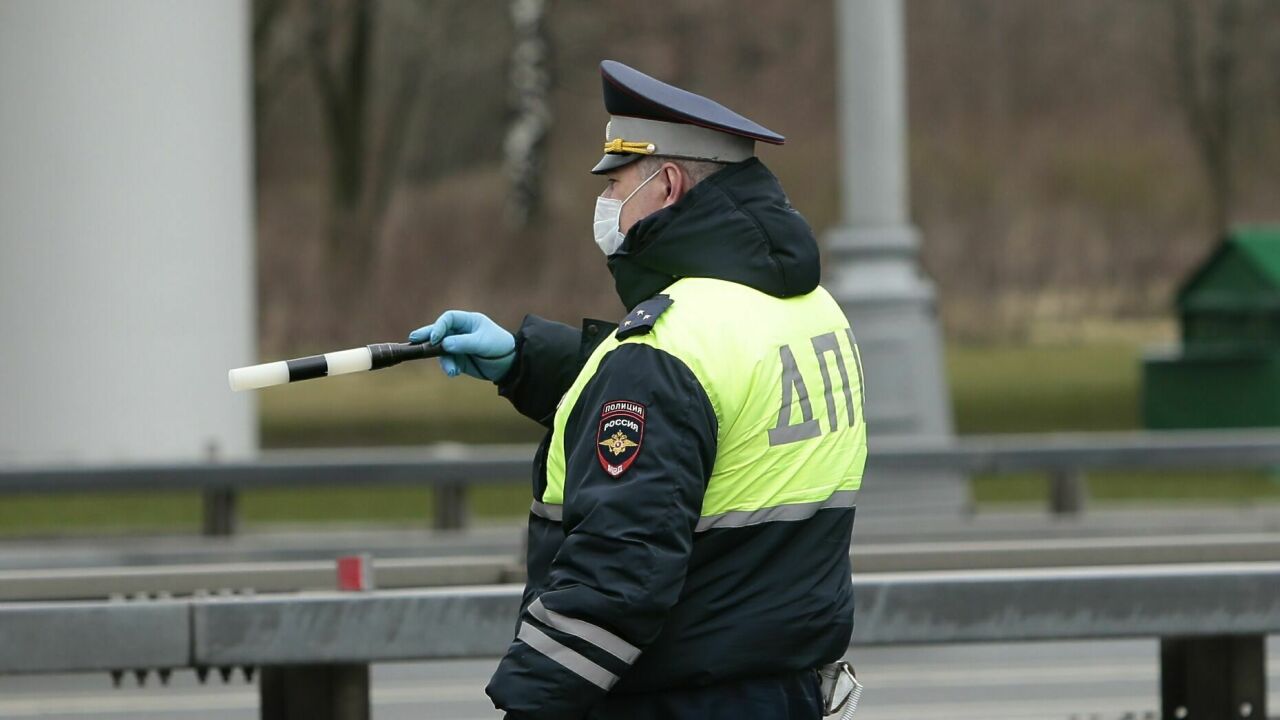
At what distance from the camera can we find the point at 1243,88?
2986 centimetres

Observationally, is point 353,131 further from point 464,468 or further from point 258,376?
point 258,376

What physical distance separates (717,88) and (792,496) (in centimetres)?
2750

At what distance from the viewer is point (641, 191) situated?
124 inches

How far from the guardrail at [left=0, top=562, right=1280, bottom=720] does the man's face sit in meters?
1.33

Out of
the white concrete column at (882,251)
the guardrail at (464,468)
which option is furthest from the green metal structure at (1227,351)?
the white concrete column at (882,251)

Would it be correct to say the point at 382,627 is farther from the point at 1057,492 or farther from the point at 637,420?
the point at 1057,492

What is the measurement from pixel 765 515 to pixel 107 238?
11256 mm

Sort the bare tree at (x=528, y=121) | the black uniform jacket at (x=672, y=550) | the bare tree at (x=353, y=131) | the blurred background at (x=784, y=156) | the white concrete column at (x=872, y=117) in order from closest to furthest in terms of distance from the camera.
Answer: the black uniform jacket at (x=672, y=550)
the white concrete column at (x=872, y=117)
the bare tree at (x=353, y=131)
the blurred background at (x=784, y=156)
the bare tree at (x=528, y=121)

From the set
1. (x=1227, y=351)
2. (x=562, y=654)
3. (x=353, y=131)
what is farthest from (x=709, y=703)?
(x=353, y=131)

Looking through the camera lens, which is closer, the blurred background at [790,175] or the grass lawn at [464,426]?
the grass lawn at [464,426]

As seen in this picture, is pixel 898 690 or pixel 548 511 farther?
pixel 898 690

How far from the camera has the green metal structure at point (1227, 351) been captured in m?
16.0

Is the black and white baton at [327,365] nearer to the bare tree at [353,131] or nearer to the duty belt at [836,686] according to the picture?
the duty belt at [836,686]

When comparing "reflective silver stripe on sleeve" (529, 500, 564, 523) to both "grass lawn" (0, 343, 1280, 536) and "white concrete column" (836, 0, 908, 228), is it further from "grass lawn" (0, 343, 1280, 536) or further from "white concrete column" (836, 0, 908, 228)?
"grass lawn" (0, 343, 1280, 536)
